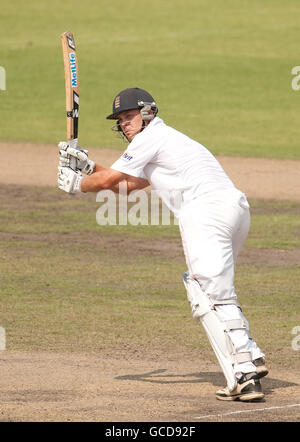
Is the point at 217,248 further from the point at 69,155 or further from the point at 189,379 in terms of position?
the point at 69,155

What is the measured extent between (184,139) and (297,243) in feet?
21.4

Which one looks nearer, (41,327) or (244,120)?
(41,327)

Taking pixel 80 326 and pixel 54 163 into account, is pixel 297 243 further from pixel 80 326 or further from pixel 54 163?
pixel 54 163

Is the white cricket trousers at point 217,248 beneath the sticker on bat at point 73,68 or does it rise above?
beneath

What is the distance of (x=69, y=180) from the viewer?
8734mm

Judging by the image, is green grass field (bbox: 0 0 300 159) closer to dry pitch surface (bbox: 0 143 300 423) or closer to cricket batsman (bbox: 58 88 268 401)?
dry pitch surface (bbox: 0 143 300 423)

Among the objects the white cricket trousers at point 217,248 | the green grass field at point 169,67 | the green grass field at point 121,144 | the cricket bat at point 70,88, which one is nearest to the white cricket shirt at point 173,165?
the white cricket trousers at point 217,248

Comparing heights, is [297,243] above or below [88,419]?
above

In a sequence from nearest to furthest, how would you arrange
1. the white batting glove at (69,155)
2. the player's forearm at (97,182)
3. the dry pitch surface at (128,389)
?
the dry pitch surface at (128,389) < the player's forearm at (97,182) < the white batting glove at (69,155)

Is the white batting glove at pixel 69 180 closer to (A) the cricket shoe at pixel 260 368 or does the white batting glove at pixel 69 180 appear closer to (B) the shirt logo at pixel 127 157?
(B) the shirt logo at pixel 127 157

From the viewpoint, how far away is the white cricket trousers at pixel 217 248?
813cm

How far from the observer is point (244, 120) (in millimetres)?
25703

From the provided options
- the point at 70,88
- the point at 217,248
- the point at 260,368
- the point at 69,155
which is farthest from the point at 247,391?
the point at 70,88
